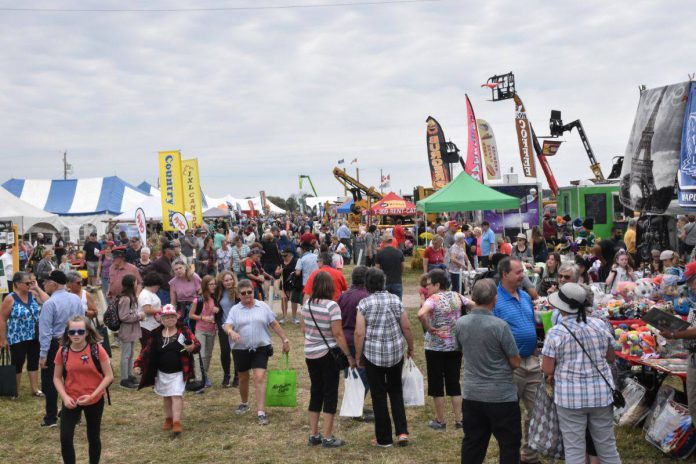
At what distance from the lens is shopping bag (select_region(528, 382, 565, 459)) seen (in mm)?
4887

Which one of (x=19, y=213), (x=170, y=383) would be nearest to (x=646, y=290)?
(x=170, y=383)

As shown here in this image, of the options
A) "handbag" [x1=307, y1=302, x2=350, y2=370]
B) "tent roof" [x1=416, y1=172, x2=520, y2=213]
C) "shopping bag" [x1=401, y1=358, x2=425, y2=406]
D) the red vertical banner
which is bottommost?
"shopping bag" [x1=401, y1=358, x2=425, y2=406]

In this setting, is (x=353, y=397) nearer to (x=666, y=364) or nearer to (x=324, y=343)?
(x=324, y=343)

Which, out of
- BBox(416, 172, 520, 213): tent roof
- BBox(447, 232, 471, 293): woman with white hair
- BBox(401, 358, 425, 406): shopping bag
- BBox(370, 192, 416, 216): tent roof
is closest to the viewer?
BBox(401, 358, 425, 406): shopping bag

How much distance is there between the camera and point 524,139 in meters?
23.1

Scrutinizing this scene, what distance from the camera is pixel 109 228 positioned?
3306cm

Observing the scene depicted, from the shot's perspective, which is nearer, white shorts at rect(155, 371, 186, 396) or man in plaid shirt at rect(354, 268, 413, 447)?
man in plaid shirt at rect(354, 268, 413, 447)

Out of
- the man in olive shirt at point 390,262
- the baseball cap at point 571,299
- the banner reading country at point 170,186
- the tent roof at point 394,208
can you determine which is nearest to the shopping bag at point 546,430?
the baseball cap at point 571,299

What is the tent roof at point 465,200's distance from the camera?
1588cm

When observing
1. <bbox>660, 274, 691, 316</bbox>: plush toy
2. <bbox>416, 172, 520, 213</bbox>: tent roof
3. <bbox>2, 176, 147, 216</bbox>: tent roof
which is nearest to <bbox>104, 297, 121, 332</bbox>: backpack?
<bbox>660, 274, 691, 316</bbox>: plush toy

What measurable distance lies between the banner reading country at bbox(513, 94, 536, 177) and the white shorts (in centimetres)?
1774

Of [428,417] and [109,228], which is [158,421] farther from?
[109,228]

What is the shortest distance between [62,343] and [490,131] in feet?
69.2

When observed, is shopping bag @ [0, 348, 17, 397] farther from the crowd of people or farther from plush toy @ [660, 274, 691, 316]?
plush toy @ [660, 274, 691, 316]
